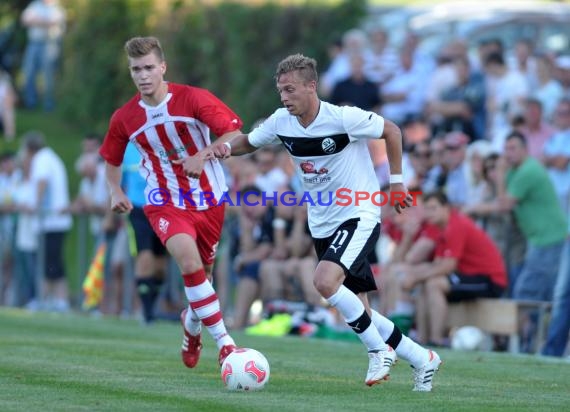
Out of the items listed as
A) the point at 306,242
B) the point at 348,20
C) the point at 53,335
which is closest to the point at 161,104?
the point at 53,335

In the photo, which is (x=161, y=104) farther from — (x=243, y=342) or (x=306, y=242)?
(x=306, y=242)

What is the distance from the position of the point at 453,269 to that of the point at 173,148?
196 inches

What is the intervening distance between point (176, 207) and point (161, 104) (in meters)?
0.81

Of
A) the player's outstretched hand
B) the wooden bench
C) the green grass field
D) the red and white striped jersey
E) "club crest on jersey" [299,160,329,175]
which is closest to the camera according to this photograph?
the green grass field

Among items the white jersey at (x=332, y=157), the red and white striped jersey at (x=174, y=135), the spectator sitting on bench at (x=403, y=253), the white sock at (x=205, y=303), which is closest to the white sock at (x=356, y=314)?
the white jersey at (x=332, y=157)

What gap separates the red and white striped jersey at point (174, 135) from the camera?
10.2 meters

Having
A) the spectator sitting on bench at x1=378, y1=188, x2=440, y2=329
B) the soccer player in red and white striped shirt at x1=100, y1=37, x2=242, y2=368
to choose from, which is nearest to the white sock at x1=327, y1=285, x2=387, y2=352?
the soccer player in red and white striped shirt at x1=100, y1=37, x2=242, y2=368

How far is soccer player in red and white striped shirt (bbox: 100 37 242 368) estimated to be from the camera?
10094 mm

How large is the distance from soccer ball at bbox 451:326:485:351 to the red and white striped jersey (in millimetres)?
4756

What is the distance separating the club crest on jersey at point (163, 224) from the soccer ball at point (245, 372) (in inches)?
54.9

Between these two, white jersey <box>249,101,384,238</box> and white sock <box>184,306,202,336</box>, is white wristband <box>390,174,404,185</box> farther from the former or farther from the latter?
white sock <box>184,306,202,336</box>

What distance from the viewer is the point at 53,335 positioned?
557 inches

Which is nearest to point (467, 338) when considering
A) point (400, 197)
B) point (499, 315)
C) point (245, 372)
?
point (499, 315)

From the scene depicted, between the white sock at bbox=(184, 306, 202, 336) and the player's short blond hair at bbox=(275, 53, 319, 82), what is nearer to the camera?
the player's short blond hair at bbox=(275, 53, 319, 82)
